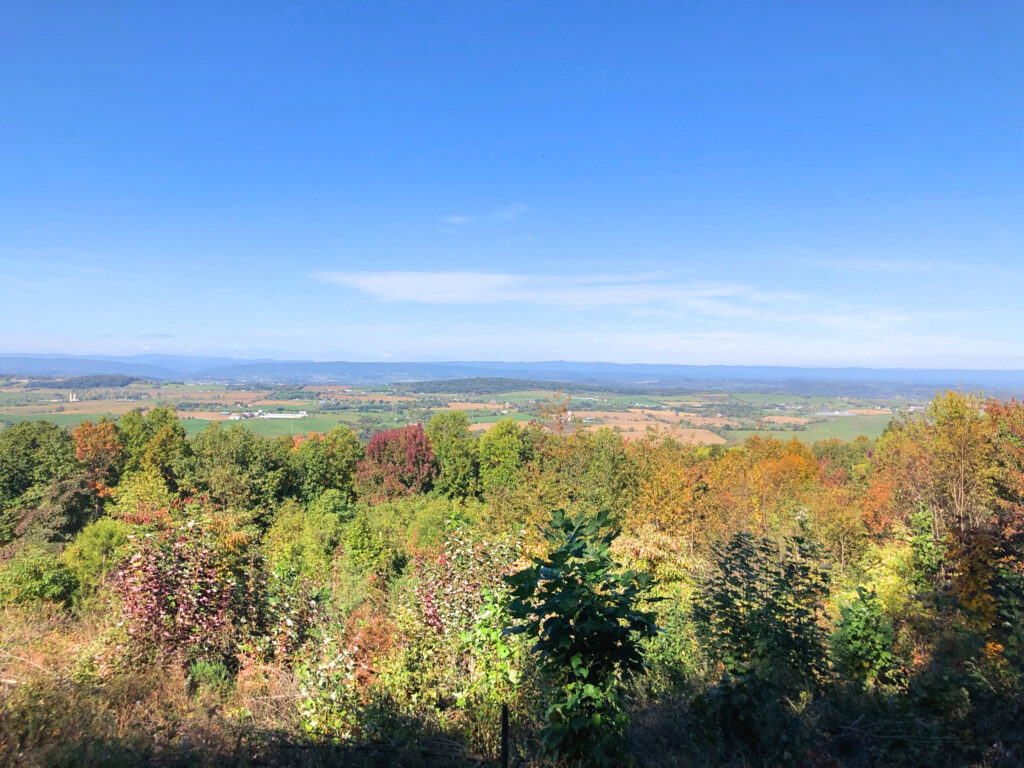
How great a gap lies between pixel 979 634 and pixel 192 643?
12.0 meters

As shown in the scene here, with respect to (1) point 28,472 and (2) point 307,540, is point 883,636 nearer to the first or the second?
(2) point 307,540

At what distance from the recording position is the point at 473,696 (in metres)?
5.93

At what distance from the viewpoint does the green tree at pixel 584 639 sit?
13.1ft

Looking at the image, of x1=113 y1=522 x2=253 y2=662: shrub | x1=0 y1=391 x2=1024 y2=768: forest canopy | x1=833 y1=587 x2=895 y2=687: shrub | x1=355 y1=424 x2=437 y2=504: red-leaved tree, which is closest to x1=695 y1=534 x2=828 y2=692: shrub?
x1=0 y1=391 x2=1024 y2=768: forest canopy

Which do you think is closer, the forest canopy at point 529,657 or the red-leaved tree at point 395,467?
the forest canopy at point 529,657

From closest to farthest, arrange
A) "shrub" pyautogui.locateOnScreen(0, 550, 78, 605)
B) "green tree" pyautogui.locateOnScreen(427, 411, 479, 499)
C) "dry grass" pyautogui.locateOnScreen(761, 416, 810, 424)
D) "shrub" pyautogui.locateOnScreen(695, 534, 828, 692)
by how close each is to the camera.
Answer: "shrub" pyautogui.locateOnScreen(695, 534, 828, 692) < "shrub" pyautogui.locateOnScreen(0, 550, 78, 605) < "green tree" pyautogui.locateOnScreen(427, 411, 479, 499) < "dry grass" pyautogui.locateOnScreen(761, 416, 810, 424)

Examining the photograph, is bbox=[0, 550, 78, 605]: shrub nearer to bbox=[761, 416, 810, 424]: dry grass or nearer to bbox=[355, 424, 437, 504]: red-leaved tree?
bbox=[355, 424, 437, 504]: red-leaved tree

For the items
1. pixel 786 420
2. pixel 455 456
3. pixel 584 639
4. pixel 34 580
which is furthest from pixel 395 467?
pixel 786 420

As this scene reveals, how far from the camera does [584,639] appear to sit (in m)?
4.11

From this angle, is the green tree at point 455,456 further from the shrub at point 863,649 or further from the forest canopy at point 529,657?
the shrub at point 863,649

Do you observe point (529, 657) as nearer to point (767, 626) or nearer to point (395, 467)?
point (767, 626)

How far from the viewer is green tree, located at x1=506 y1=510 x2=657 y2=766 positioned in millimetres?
4000

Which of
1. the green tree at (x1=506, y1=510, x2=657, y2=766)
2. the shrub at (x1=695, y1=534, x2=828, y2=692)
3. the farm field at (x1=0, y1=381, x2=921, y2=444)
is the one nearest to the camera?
the green tree at (x1=506, y1=510, x2=657, y2=766)

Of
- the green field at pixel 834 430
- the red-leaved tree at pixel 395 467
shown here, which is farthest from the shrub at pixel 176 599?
the green field at pixel 834 430
